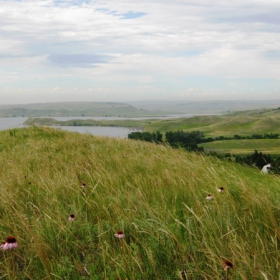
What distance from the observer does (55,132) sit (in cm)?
1688

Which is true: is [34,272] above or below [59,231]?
below

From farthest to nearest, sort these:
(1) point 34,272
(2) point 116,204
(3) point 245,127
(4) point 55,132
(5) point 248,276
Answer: (3) point 245,127 < (4) point 55,132 < (2) point 116,204 < (1) point 34,272 < (5) point 248,276

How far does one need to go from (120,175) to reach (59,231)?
2.97m

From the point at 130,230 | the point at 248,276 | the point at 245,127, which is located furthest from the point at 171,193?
the point at 245,127

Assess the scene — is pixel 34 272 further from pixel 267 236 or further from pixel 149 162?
pixel 149 162

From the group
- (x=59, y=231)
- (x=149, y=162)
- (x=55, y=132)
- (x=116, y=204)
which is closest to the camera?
(x=59, y=231)

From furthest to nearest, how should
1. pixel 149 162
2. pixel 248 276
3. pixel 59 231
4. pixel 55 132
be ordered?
pixel 55 132 → pixel 149 162 → pixel 59 231 → pixel 248 276

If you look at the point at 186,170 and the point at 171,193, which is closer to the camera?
the point at 171,193

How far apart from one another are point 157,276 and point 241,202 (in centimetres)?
204

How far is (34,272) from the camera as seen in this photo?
2811 millimetres

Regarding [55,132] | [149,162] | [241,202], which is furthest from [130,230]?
[55,132]

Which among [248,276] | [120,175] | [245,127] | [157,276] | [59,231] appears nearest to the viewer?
[248,276]

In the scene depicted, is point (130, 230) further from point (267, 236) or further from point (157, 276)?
point (267, 236)

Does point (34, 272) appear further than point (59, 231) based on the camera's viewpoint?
No
